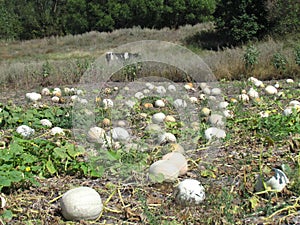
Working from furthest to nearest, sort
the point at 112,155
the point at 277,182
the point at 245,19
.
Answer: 1. the point at 245,19
2. the point at 112,155
3. the point at 277,182

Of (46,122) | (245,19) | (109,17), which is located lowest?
(109,17)

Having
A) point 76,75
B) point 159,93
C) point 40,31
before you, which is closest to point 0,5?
point 40,31

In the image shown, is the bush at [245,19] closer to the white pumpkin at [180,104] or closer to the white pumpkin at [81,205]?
the white pumpkin at [180,104]

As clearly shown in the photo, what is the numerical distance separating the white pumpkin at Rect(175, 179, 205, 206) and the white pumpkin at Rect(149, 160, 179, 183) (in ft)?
0.60

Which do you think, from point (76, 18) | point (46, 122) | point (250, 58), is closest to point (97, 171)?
point (46, 122)

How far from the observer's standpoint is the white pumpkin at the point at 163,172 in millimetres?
2494

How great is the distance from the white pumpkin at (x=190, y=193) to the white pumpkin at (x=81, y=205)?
0.40 m

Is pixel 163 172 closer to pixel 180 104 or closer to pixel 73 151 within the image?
pixel 73 151

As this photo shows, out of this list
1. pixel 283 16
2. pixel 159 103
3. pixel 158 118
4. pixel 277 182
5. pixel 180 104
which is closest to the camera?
pixel 277 182

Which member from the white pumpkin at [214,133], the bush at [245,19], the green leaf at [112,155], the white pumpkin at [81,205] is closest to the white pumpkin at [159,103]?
the white pumpkin at [214,133]

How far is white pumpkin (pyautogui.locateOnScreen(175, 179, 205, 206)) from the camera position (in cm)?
229

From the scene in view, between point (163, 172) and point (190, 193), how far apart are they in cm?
30

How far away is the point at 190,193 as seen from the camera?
7.45 feet

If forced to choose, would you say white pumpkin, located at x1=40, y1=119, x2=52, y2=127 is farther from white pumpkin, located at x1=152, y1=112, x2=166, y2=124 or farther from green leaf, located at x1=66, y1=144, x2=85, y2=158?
green leaf, located at x1=66, y1=144, x2=85, y2=158
